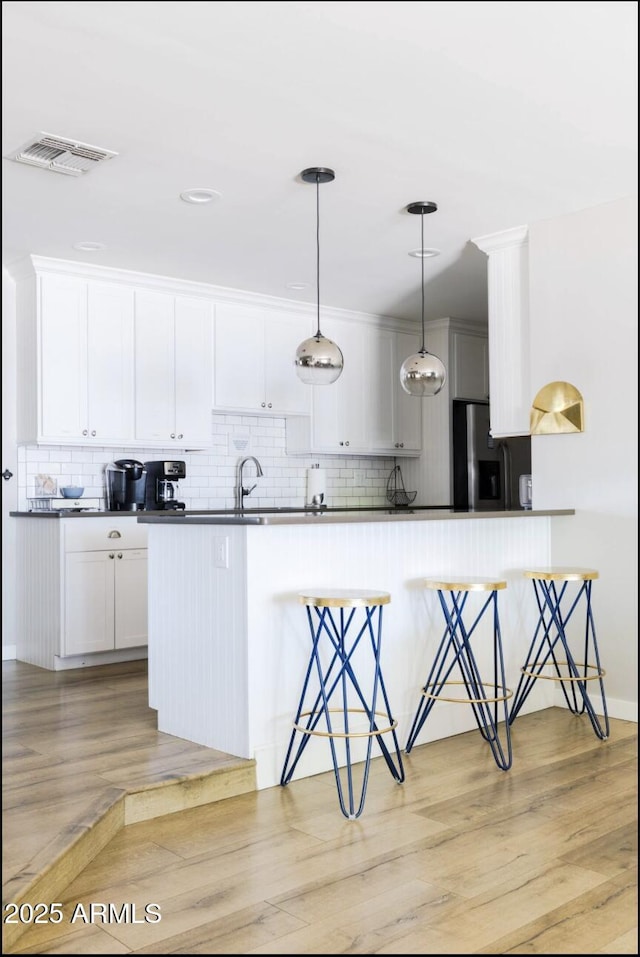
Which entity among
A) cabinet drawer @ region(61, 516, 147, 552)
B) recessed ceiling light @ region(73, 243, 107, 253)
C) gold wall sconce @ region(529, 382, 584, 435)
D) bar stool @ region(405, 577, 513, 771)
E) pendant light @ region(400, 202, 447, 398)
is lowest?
bar stool @ region(405, 577, 513, 771)

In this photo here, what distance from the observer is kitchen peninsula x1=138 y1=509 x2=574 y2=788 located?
3328mm

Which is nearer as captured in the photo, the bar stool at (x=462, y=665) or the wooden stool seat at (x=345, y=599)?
the wooden stool seat at (x=345, y=599)

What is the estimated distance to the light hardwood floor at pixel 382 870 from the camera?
7.13ft

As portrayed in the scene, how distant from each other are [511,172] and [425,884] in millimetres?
3049

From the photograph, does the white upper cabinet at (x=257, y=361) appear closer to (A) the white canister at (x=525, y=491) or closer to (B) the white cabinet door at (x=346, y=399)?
(B) the white cabinet door at (x=346, y=399)

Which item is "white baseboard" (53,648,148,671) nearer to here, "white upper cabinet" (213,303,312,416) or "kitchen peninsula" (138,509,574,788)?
"kitchen peninsula" (138,509,574,788)

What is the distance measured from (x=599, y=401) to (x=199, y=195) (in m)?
2.26

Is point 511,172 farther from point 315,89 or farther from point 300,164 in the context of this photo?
point 315,89

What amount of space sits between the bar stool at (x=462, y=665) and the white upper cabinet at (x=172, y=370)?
259cm

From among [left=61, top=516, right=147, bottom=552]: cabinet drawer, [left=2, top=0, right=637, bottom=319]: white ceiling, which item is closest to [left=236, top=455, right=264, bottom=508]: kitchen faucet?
[left=61, top=516, right=147, bottom=552]: cabinet drawer

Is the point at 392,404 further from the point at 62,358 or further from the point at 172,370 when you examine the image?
the point at 62,358

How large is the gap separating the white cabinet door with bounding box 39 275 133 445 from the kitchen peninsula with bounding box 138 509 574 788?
1.92 m

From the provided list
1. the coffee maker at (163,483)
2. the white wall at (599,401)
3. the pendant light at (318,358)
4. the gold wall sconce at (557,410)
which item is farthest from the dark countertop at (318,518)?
the coffee maker at (163,483)

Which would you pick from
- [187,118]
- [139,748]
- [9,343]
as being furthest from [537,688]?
[9,343]
